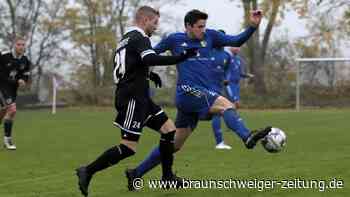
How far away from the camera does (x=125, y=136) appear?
7695mm

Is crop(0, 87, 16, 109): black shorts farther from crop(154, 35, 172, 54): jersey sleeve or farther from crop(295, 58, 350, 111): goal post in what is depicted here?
crop(295, 58, 350, 111): goal post

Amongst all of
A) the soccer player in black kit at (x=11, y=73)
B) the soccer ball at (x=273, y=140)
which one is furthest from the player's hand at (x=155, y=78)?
the soccer player in black kit at (x=11, y=73)

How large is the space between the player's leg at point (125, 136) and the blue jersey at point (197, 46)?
1.35 metres

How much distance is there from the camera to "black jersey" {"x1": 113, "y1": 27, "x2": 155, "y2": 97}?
772cm

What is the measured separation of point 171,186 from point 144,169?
460 millimetres

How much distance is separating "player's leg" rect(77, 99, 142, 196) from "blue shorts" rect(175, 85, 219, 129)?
106 cm

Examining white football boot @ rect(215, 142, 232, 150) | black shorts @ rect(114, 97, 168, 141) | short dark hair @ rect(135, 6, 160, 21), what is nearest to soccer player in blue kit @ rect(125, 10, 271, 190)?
black shorts @ rect(114, 97, 168, 141)

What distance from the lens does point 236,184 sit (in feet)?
27.5

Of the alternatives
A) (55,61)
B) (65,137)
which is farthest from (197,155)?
(55,61)

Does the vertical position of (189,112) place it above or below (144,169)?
above

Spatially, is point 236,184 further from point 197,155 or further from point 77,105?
point 77,105

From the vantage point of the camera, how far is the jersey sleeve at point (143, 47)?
7.57 meters

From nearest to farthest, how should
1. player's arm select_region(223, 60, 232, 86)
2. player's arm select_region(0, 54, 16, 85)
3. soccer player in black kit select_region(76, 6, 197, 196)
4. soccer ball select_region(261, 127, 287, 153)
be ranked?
1. soccer player in black kit select_region(76, 6, 197, 196)
2. soccer ball select_region(261, 127, 287, 153)
3. player's arm select_region(0, 54, 16, 85)
4. player's arm select_region(223, 60, 232, 86)

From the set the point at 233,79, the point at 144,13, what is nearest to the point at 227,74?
the point at 233,79
